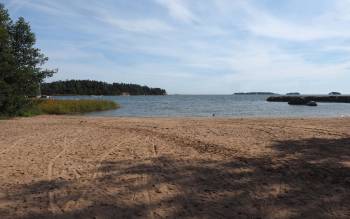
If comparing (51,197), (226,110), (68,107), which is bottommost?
(226,110)

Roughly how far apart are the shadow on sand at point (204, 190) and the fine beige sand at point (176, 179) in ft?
0.05

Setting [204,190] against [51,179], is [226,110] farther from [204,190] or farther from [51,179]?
[204,190]

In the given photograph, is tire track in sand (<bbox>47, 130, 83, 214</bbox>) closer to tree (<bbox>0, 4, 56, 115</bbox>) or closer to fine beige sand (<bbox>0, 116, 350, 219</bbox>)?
fine beige sand (<bbox>0, 116, 350, 219</bbox>)

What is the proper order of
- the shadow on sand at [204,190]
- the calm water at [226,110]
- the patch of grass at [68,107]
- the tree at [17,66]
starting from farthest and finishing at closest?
the calm water at [226,110] < the patch of grass at [68,107] < the tree at [17,66] < the shadow on sand at [204,190]

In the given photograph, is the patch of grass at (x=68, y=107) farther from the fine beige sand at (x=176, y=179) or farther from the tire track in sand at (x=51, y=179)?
the fine beige sand at (x=176, y=179)

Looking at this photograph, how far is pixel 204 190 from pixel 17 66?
934 inches

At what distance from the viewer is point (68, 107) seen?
47.9m

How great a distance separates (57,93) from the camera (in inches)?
6590

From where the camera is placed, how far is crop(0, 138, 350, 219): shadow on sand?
20.4ft

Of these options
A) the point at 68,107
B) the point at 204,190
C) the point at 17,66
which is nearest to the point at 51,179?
the point at 204,190

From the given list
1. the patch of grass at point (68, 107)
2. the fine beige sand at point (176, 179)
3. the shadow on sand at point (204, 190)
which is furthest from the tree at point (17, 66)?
the shadow on sand at point (204, 190)

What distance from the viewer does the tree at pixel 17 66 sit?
26172 millimetres

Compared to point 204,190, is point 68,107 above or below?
below

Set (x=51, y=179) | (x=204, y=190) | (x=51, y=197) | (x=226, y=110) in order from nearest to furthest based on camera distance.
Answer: (x=51, y=197), (x=204, y=190), (x=51, y=179), (x=226, y=110)
